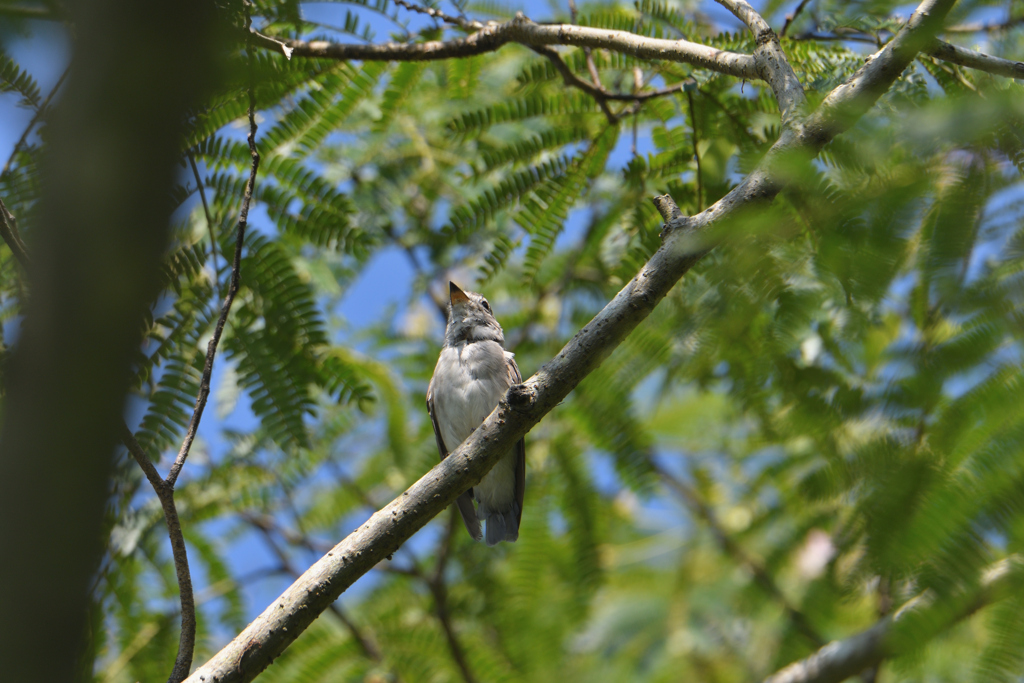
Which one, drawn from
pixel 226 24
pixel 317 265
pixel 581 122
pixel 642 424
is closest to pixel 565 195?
pixel 581 122

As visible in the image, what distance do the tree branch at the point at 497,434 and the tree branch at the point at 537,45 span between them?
0.84m

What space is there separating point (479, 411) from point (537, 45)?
260 cm

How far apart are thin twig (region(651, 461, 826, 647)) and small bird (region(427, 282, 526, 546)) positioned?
3.75 ft

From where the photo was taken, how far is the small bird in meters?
5.47

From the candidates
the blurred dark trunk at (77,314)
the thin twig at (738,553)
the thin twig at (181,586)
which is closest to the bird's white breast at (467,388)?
the thin twig at (738,553)

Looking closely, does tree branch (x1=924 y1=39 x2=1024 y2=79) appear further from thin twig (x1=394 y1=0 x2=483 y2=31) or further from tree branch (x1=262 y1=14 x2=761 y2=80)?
thin twig (x1=394 y1=0 x2=483 y2=31)

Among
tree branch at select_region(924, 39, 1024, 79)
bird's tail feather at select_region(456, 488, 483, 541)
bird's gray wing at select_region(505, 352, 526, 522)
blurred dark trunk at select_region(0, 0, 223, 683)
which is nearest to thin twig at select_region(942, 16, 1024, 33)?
Answer: tree branch at select_region(924, 39, 1024, 79)

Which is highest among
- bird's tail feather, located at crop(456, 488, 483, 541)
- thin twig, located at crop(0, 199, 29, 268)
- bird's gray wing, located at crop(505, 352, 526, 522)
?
thin twig, located at crop(0, 199, 29, 268)

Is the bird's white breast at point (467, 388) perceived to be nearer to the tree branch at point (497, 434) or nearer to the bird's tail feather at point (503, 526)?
the bird's tail feather at point (503, 526)

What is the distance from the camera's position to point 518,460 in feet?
18.2

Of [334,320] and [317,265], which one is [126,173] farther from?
[334,320]

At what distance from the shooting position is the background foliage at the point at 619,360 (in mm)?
1599

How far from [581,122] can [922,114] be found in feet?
11.6

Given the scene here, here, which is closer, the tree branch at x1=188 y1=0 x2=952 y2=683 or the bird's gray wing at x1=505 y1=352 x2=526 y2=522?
the tree branch at x1=188 y1=0 x2=952 y2=683
